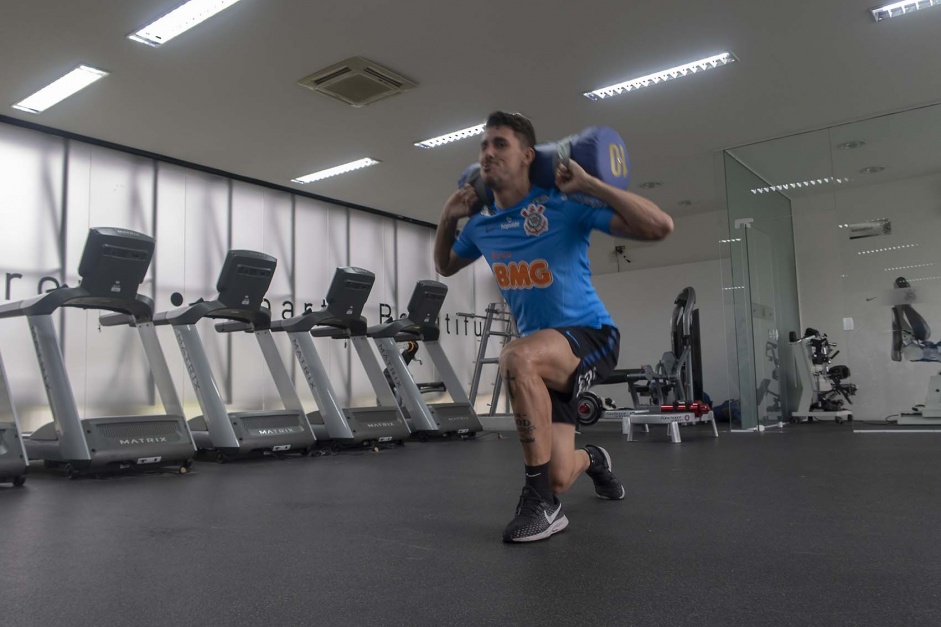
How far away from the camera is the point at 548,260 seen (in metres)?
2.21

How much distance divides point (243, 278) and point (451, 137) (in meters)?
2.77

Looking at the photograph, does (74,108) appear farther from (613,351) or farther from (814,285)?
(814,285)

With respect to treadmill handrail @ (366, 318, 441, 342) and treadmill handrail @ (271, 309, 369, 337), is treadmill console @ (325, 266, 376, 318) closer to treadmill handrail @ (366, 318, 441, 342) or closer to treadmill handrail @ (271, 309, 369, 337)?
treadmill handrail @ (271, 309, 369, 337)

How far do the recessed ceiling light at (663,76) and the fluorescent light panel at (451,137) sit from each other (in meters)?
1.16

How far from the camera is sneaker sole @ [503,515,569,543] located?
1957mm

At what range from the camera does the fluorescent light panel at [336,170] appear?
24.3 feet

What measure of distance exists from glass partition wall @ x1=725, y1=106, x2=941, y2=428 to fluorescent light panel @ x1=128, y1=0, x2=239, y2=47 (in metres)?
5.47

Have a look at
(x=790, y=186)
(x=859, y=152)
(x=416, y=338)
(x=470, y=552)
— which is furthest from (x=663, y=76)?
(x=470, y=552)

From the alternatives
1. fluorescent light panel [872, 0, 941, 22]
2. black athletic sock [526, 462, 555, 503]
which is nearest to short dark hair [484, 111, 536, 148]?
black athletic sock [526, 462, 555, 503]

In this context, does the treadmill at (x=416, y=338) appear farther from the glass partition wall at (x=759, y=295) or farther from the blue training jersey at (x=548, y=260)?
the blue training jersey at (x=548, y=260)

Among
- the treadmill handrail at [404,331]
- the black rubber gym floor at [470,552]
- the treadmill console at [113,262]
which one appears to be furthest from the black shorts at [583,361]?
the treadmill handrail at [404,331]

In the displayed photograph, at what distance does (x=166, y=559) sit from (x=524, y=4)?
397 cm

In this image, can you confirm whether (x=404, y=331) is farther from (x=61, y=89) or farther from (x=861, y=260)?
(x=861, y=260)

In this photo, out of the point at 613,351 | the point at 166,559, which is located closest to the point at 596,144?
the point at 613,351
